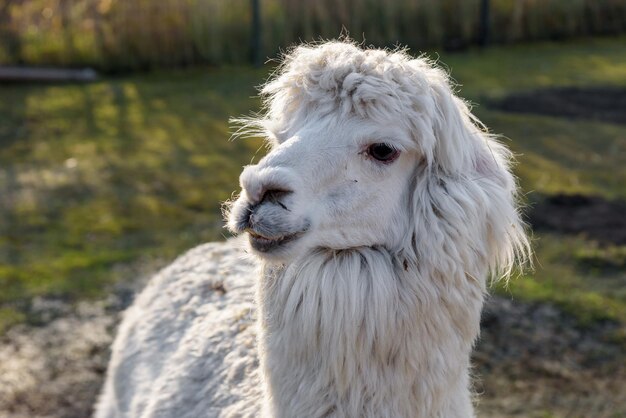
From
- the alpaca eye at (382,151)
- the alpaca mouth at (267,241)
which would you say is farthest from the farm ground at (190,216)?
the alpaca mouth at (267,241)

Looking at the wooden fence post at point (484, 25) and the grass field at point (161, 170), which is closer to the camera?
the grass field at point (161, 170)

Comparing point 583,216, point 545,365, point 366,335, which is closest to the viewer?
point 366,335

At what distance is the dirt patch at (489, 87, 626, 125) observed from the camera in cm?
1119

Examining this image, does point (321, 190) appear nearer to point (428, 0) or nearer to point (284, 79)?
point (284, 79)

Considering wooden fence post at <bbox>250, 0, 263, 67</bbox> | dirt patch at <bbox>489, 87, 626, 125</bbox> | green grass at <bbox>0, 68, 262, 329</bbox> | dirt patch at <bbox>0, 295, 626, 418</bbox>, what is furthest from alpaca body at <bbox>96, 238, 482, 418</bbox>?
wooden fence post at <bbox>250, 0, 263, 67</bbox>

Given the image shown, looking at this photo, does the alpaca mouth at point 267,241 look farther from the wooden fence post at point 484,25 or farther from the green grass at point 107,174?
the wooden fence post at point 484,25

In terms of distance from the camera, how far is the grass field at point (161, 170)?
636 centimetres

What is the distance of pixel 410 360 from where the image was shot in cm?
249

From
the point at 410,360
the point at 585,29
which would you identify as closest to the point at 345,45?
the point at 410,360

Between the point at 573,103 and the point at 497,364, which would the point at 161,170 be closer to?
the point at 497,364

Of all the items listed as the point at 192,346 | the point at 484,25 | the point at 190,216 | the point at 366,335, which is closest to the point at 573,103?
the point at 484,25

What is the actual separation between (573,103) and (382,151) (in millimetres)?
9847

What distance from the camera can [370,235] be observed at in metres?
2.57

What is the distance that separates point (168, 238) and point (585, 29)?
11879 mm
